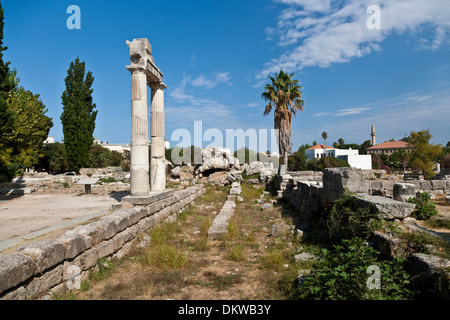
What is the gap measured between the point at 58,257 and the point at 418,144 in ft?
104

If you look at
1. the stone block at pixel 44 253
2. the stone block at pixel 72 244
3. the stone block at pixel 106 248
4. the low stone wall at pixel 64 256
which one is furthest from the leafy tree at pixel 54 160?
the stone block at pixel 44 253

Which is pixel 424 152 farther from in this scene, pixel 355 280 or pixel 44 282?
pixel 44 282

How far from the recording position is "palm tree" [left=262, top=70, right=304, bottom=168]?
24.3 m

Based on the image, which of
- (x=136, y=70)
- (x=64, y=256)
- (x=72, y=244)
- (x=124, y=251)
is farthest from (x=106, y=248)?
(x=136, y=70)

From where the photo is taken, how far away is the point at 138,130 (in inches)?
330

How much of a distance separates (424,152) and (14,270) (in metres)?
31.8

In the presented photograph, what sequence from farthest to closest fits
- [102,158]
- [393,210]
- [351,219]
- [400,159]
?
A: [400,159] → [102,158] → [351,219] → [393,210]

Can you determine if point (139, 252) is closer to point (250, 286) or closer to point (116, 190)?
point (250, 286)

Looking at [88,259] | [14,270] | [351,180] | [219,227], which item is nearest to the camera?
[14,270]

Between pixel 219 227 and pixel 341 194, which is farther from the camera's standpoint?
pixel 219 227

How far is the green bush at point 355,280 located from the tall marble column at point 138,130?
5998 millimetres

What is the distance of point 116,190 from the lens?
17.4m

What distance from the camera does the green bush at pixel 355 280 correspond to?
119 inches
